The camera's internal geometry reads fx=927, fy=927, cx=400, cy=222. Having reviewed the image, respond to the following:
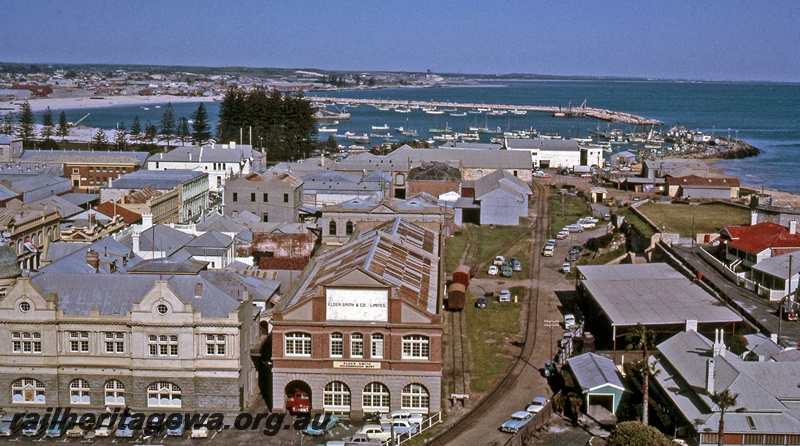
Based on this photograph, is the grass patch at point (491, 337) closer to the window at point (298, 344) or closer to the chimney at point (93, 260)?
the window at point (298, 344)

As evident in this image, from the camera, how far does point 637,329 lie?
3634 centimetres

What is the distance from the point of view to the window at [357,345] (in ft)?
103

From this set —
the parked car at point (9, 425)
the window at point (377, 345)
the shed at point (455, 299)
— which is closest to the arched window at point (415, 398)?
the window at point (377, 345)

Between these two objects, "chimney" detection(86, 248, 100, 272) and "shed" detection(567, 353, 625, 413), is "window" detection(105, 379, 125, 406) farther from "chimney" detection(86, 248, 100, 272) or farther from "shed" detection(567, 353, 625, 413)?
"shed" detection(567, 353, 625, 413)

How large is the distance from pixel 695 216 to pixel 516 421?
4086 centimetres

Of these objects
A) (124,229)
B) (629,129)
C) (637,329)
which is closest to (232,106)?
(124,229)

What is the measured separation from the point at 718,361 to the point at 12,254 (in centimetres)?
2625

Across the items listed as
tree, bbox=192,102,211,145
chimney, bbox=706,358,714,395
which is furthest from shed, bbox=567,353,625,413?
tree, bbox=192,102,211,145

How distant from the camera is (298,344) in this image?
31.5 meters

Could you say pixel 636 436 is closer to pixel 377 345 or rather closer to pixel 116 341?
pixel 377 345

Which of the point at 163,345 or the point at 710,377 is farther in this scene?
the point at 163,345

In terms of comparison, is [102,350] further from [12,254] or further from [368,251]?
[368,251]

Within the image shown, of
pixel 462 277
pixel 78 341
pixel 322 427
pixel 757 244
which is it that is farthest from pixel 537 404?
pixel 757 244

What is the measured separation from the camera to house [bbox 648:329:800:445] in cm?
2717
